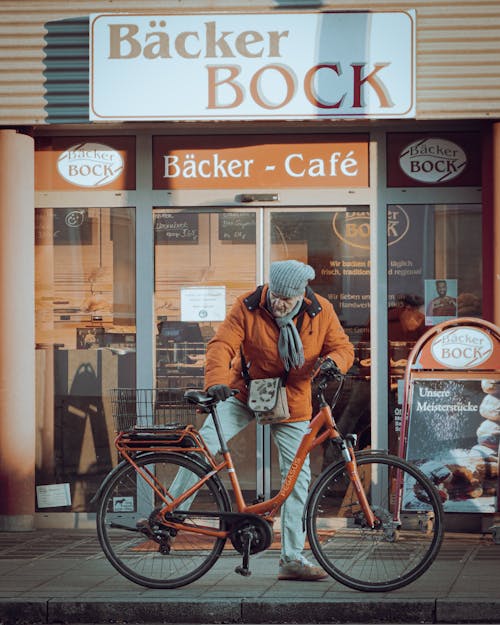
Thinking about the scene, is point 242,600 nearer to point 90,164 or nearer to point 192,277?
point 192,277

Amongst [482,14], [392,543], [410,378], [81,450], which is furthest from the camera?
[81,450]

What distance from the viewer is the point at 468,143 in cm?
910

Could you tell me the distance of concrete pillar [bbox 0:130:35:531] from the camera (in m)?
8.89

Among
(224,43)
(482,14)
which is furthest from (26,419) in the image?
(482,14)

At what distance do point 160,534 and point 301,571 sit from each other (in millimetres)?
853

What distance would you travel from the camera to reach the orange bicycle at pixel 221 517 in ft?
21.2

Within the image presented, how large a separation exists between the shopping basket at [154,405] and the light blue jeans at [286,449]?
1939 millimetres

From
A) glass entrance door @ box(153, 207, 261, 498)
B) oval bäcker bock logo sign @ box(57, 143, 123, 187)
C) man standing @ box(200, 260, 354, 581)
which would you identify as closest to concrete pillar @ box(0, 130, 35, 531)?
oval bäcker bock logo sign @ box(57, 143, 123, 187)

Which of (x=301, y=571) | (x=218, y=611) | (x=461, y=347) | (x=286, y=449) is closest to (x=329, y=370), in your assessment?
(x=286, y=449)

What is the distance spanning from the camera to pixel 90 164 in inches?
366

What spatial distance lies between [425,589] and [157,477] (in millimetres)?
1585

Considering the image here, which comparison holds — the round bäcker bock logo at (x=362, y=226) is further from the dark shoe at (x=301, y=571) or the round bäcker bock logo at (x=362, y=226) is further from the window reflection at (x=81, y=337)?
the dark shoe at (x=301, y=571)

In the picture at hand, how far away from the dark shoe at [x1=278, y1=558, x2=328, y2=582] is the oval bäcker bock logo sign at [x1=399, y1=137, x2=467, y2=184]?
11.3ft

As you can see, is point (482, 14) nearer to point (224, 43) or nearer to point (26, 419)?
point (224, 43)
